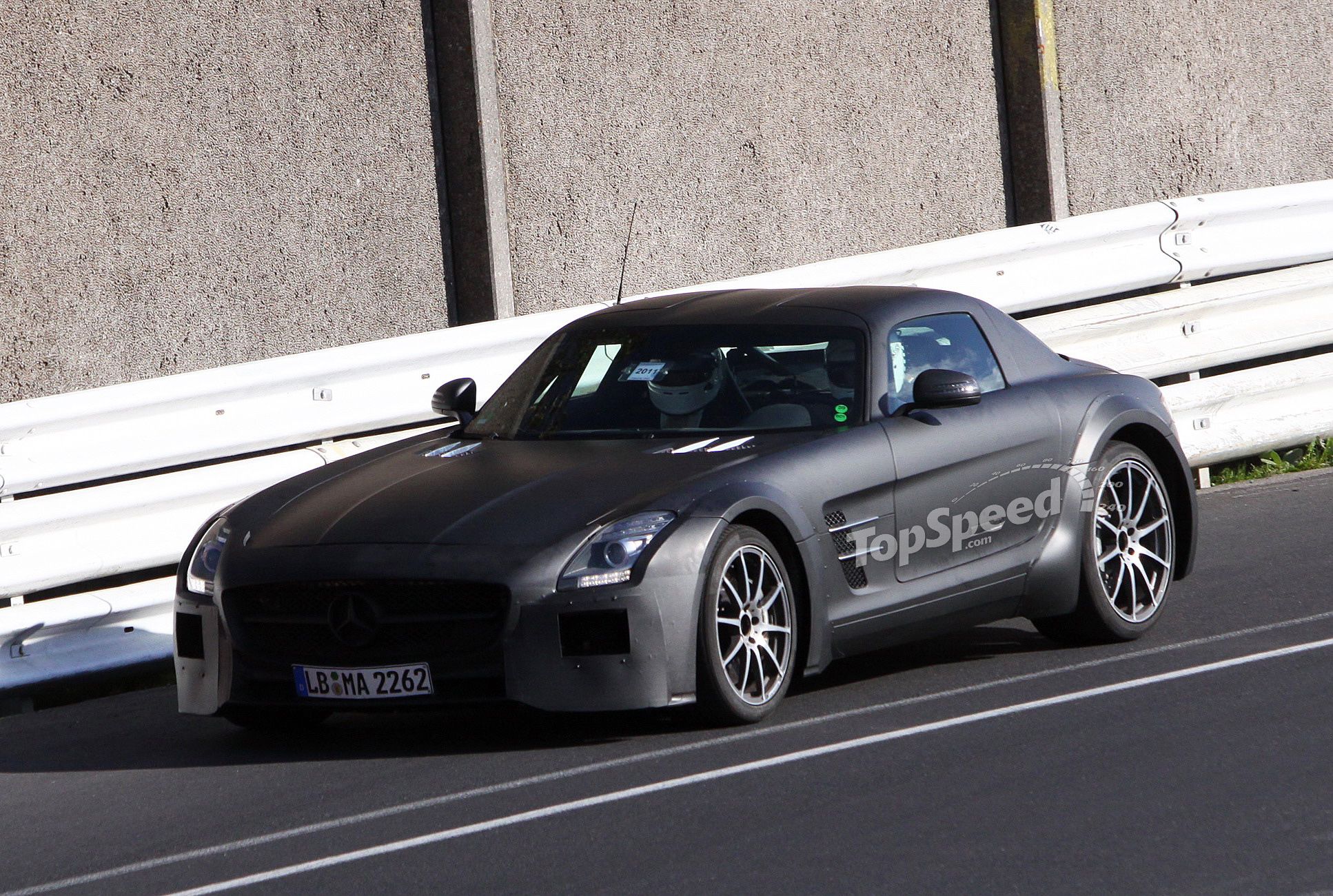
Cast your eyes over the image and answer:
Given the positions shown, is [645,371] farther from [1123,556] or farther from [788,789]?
[788,789]

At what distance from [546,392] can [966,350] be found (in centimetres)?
166

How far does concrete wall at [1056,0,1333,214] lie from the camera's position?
14.5 metres

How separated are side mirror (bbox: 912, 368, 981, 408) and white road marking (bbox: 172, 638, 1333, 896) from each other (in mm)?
1130

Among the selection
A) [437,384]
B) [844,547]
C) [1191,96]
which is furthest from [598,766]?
[1191,96]

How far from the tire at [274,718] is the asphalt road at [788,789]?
80 millimetres

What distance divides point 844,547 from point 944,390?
0.73m

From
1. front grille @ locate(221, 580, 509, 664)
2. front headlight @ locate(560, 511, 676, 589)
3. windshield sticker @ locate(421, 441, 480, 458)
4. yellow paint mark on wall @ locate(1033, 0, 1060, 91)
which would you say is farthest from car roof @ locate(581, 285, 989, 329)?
yellow paint mark on wall @ locate(1033, 0, 1060, 91)

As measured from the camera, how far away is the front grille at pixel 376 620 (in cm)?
618

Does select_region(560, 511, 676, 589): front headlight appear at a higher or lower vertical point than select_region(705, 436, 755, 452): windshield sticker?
lower

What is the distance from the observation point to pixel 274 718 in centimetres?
699

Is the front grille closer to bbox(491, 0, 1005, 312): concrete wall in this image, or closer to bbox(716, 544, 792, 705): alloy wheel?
bbox(716, 544, 792, 705): alloy wheel

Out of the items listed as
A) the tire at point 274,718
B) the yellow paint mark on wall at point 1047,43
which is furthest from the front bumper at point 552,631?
the yellow paint mark on wall at point 1047,43

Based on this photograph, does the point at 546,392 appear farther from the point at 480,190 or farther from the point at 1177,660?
the point at 480,190

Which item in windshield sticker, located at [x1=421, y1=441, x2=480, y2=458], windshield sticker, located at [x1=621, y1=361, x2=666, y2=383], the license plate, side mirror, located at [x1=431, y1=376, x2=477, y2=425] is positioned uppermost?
windshield sticker, located at [x1=621, y1=361, x2=666, y2=383]
